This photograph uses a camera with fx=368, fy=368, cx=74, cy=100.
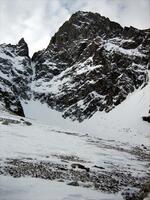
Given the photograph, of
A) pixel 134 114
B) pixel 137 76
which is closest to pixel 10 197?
pixel 134 114

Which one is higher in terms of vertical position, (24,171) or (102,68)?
(102,68)

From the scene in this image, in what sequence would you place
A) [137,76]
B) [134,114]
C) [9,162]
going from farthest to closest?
[137,76], [134,114], [9,162]

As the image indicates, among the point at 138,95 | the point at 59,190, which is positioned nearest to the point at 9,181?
the point at 59,190

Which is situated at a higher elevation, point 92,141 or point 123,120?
point 123,120

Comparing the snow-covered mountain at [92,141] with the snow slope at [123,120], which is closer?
the snow-covered mountain at [92,141]

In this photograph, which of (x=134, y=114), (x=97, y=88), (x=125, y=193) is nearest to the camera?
(x=125, y=193)

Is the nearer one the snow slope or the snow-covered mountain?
the snow-covered mountain

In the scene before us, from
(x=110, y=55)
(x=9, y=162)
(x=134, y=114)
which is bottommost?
(x=9, y=162)

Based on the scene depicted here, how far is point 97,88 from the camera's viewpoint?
192 meters

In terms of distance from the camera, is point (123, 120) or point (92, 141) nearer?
point (92, 141)

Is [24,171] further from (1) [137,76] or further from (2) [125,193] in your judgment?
(1) [137,76]

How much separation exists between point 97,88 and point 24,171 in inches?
6685

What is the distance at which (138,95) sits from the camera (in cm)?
16612

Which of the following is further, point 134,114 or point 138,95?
point 138,95
